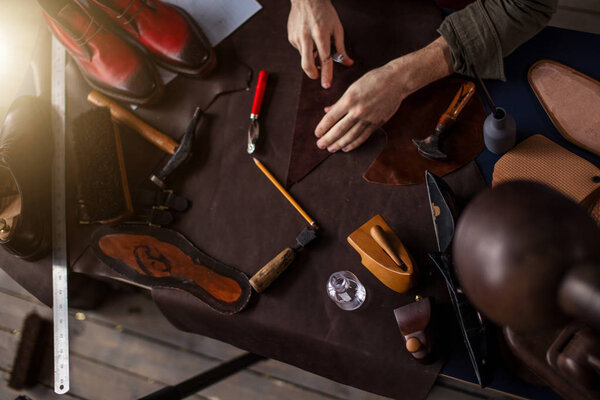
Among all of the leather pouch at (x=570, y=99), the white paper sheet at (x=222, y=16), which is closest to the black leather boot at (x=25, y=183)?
the white paper sheet at (x=222, y=16)

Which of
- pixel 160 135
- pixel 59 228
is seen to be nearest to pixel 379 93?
pixel 160 135

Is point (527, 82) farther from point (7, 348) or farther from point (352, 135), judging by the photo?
point (7, 348)

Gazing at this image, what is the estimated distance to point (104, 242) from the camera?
1.14 m

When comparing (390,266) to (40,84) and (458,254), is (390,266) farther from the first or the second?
(40,84)

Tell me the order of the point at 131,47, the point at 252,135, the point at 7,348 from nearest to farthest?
the point at 252,135 → the point at 131,47 → the point at 7,348

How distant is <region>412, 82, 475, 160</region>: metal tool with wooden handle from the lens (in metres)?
1.00

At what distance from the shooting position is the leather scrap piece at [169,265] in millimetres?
1041

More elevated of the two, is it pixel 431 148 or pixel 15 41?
pixel 15 41

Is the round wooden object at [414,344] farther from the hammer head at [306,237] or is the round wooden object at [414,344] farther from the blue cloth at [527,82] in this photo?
the blue cloth at [527,82]

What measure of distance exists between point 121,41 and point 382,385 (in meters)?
1.22

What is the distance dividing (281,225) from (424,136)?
0.44 metres

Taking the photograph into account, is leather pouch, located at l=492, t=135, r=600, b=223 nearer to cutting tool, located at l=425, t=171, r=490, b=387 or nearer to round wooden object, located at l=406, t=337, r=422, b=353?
cutting tool, located at l=425, t=171, r=490, b=387

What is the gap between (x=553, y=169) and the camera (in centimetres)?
93

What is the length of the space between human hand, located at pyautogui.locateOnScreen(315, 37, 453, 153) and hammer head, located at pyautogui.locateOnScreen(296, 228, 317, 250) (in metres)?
0.24
